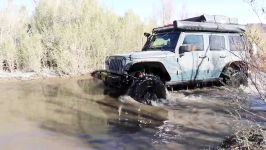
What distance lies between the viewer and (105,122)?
7.31 m

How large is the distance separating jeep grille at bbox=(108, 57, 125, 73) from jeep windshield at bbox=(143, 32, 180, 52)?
1.21 meters

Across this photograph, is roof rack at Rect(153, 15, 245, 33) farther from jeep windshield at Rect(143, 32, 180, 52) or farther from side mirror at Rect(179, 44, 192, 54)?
side mirror at Rect(179, 44, 192, 54)

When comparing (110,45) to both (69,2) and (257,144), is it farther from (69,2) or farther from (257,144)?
(257,144)

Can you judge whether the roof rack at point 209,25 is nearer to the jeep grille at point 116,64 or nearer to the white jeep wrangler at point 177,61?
the white jeep wrangler at point 177,61

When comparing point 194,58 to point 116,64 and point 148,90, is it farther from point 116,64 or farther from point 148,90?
point 116,64

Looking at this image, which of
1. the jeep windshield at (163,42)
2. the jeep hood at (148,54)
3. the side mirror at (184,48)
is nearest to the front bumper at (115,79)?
the jeep hood at (148,54)

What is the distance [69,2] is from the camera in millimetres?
18828

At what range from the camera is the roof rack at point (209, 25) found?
9.79 metres

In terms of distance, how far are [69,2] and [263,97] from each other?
1541cm

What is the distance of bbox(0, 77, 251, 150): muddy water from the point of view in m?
5.89

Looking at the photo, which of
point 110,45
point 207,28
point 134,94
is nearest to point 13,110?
point 134,94

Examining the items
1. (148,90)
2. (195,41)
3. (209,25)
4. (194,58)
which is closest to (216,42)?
(209,25)

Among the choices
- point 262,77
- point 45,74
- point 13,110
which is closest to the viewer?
point 262,77

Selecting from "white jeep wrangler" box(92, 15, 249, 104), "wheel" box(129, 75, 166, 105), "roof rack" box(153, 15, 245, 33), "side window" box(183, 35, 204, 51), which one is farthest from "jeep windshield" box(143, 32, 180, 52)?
"wheel" box(129, 75, 166, 105)
